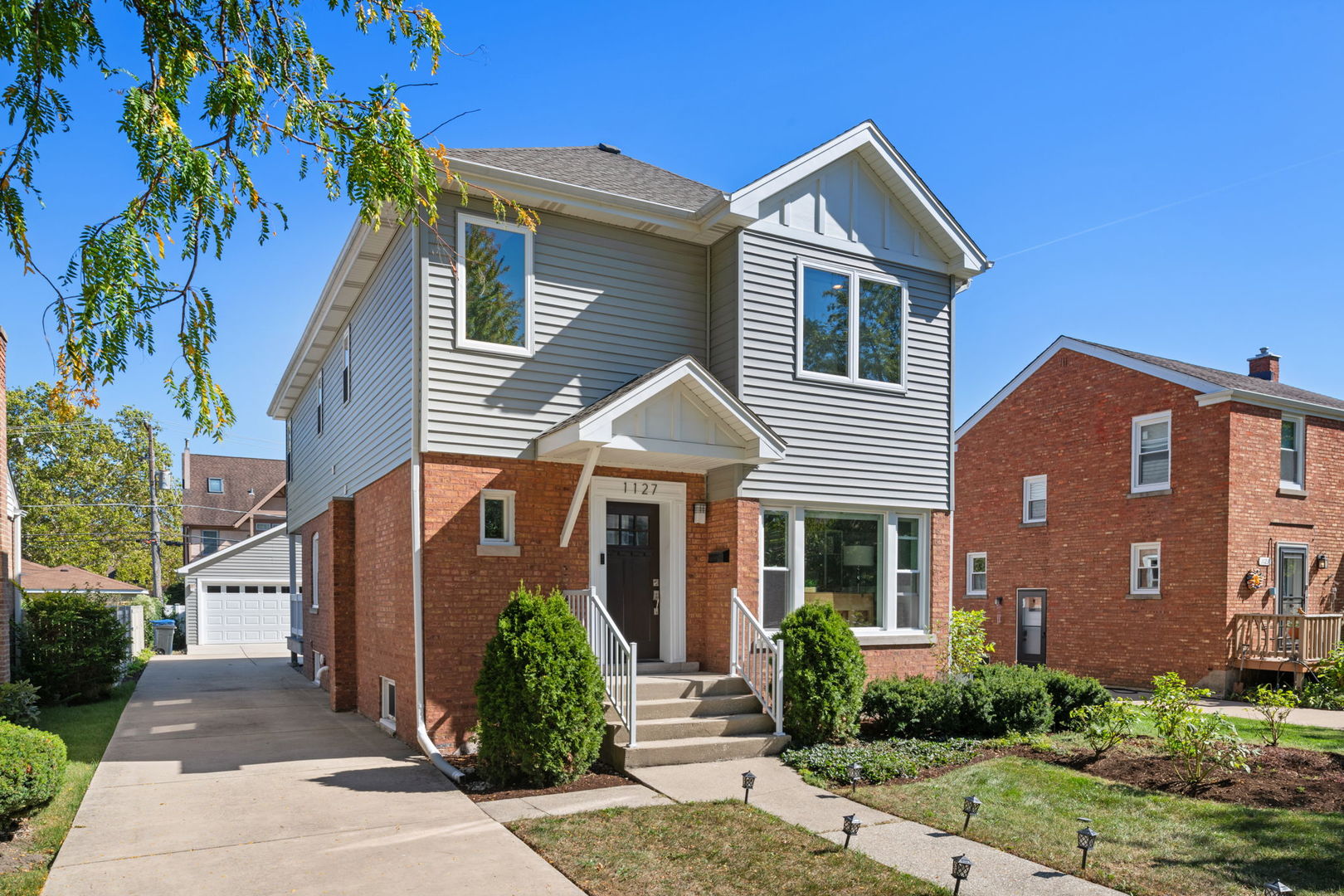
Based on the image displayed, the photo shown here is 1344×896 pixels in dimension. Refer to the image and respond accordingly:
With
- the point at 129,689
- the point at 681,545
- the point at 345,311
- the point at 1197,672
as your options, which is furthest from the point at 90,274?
the point at 1197,672

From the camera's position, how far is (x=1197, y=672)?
16.0 metres

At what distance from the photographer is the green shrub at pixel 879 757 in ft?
26.4

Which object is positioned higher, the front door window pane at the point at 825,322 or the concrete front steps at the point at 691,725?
the front door window pane at the point at 825,322

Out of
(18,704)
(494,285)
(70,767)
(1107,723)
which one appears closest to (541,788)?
(70,767)

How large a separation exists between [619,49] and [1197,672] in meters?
15.2

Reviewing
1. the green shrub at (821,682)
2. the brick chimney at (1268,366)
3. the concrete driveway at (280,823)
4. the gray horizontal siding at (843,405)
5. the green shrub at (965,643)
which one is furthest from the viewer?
the brick chimney at (1268,366)

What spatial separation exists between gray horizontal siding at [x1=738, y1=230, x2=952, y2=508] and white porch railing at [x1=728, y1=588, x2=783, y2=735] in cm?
154

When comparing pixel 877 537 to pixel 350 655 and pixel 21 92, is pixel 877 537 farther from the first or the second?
pixel 21 92

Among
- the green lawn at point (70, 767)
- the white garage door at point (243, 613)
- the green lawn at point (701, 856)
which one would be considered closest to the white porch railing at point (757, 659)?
the green lawn at point (701, 856)

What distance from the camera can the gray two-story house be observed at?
9.18 meters

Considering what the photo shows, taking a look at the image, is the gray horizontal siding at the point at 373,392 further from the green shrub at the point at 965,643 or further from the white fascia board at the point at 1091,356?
the white fascia board at the point at 1091,356

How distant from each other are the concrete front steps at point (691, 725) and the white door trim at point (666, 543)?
20.8 inches

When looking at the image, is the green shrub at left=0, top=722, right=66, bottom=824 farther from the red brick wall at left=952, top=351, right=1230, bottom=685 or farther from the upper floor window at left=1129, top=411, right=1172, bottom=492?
the upper floor window at left=1129, top=411, right=1172, bottom=492

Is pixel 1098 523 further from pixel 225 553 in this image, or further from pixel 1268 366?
A: pixel 225 553
